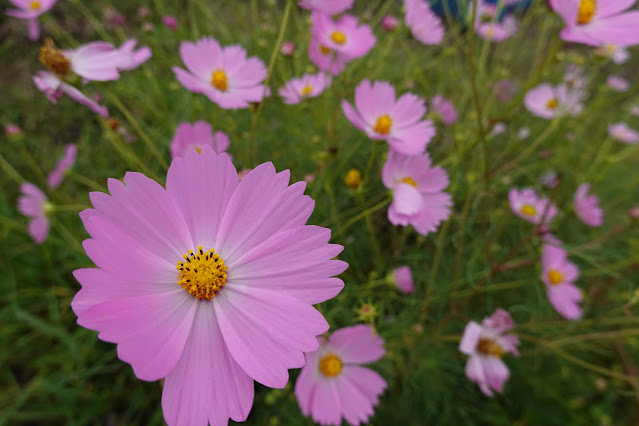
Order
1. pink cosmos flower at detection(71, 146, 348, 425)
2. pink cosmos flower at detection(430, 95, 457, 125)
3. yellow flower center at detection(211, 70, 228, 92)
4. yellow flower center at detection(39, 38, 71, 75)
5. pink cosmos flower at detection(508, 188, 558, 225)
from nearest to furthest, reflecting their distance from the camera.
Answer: pink cosmos flower at detection(71, 146, 348, 425), yellow flower center at detection(39, 38, 71, 75), yellow flower center at detection(211, 70, 228, 92), pink cosmos flower at detection(508, 188, 558, 225), pink cosmos flower at detection(430, 95, 457, 125)

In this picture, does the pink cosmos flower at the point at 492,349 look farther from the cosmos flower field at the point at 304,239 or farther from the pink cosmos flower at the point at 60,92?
the pink cosmos flower at the point at 60,92

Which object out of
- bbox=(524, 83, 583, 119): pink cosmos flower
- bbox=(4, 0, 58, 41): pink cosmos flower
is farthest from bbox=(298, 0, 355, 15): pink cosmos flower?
bbox=(524, 83, 583, 119): pink cosmos flower

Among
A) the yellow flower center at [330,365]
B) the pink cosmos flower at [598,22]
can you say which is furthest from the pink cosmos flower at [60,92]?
the pink cosmos flower at [598,22]

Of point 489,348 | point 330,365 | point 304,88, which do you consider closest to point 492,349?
point 489,348

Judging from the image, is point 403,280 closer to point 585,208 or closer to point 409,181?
point 409,181

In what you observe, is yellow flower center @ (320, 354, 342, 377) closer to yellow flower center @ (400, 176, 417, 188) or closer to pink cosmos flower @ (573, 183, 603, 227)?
yellow flower center @ (400, 176, 417, 188)

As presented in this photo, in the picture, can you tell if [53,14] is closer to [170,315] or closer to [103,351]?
[103,351]

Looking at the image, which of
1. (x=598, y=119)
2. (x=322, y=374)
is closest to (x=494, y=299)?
(x=322, y=374)
